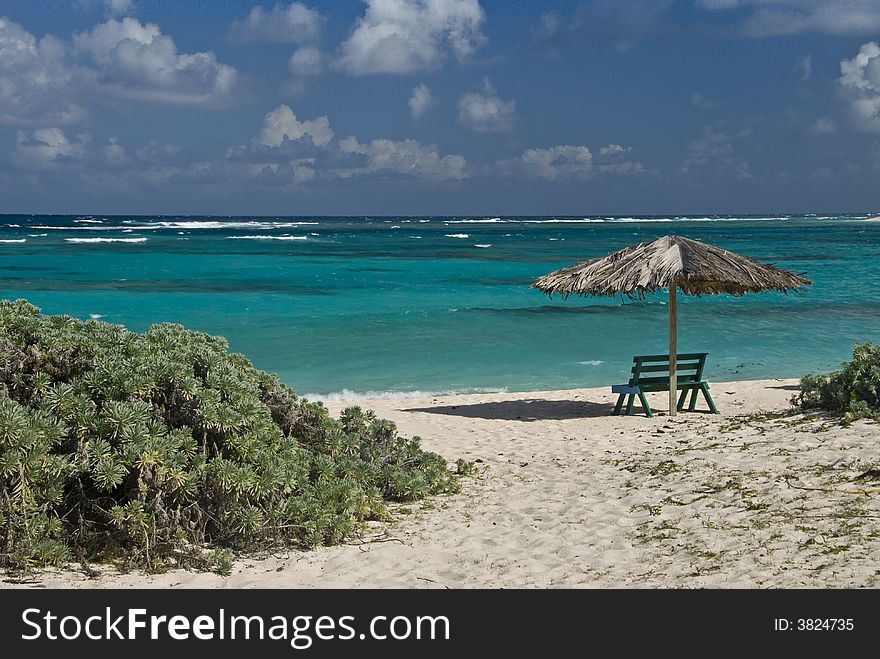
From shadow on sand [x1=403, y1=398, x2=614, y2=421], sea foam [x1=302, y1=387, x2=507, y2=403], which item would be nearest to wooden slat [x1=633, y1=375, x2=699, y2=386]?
shadow on sand [x1=403, y1=398, x2=614, y2=421]

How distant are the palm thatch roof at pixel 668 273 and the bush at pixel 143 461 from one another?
5.08m

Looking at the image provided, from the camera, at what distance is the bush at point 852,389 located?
834cm

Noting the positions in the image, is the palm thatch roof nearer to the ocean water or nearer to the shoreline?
the shoreline

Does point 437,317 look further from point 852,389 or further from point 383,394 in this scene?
point 852,389

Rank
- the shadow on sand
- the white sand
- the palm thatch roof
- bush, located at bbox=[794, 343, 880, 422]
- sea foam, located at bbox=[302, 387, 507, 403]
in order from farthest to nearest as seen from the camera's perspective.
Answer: sea foam, located at bbox=[302, 387, 507, 403] → the shadow on sand → the palm thatch roof → bush, located at bbox=[794, 343, 880, 422] → the white sand

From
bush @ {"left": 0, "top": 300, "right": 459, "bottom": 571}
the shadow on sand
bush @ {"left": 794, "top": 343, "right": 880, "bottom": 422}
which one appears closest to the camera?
bush @ {"left": 0, "top": 300, "right": 459, "bottom": 571}

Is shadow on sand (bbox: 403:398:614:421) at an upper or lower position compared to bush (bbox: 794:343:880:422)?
lower

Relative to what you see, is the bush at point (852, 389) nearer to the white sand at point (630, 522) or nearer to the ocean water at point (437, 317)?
the white sand at point (630, 522)

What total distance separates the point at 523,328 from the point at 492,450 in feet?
39.8

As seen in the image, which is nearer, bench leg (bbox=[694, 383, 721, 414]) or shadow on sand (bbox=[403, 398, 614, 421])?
bench leg (bbox=[694, 383, 721, 414])

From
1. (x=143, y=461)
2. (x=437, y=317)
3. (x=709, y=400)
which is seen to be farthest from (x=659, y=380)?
(x=437, y=317)

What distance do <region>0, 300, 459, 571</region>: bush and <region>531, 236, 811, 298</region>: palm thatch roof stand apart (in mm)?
5081

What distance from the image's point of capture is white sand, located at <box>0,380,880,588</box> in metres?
4.84
